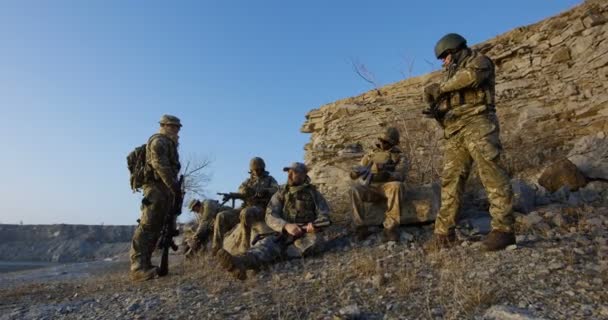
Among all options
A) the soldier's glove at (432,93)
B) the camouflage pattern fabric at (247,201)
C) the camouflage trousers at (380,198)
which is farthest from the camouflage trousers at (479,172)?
the camouflage pattern fabric at (247,201)

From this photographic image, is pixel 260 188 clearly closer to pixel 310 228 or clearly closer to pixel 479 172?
pixel 310 228

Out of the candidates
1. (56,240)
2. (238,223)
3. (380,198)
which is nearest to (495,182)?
(380,198)

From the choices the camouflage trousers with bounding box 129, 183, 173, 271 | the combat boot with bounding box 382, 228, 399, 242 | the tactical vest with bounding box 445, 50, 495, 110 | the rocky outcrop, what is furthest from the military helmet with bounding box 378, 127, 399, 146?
the rocky outcrop

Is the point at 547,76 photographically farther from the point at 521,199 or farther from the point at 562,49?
the point at 521,199

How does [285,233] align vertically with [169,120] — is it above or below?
below

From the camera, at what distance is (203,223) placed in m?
8.27

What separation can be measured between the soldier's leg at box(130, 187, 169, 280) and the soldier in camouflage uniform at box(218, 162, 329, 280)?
1.51m

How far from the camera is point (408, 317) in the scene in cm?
259

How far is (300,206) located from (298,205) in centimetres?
3

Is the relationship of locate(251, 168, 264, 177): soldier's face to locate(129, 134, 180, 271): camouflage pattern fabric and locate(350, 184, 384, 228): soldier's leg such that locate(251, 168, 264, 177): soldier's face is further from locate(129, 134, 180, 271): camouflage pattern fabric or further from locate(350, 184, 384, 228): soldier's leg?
locate(350, 184, 384, 228): soldier's leg

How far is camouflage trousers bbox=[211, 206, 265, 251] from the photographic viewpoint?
5789mm

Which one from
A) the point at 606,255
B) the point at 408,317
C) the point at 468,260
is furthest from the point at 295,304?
the point at 606,255

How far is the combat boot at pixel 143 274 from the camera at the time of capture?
4969 mm

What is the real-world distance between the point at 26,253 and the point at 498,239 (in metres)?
40.2
